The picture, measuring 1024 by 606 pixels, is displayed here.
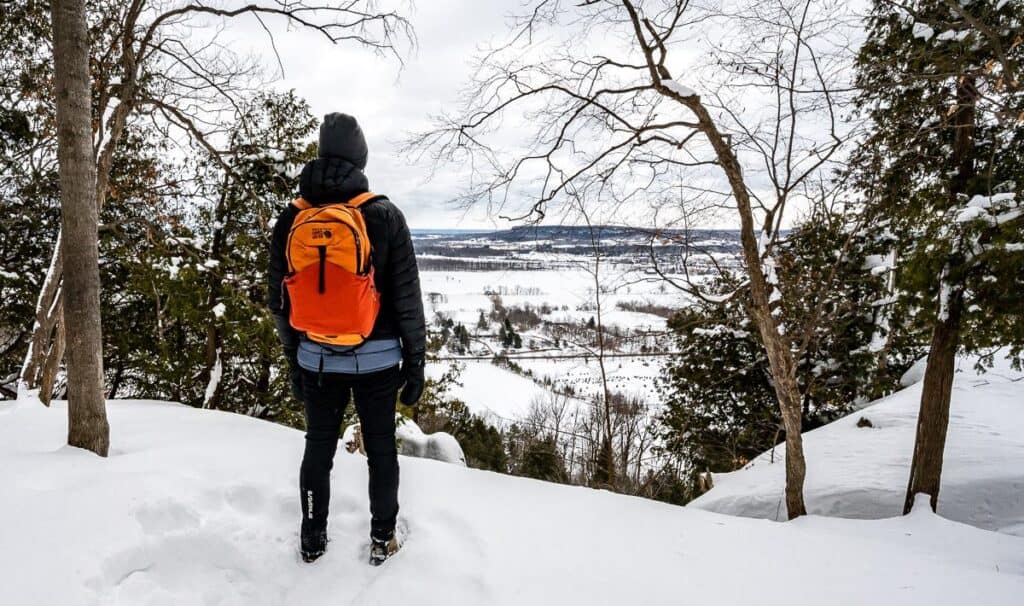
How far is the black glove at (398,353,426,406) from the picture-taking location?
205cm

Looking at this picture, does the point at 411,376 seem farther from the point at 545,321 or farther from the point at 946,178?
the point at 545,321

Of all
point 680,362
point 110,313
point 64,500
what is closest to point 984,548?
point 64,500

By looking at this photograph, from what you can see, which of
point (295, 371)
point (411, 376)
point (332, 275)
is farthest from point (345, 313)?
point (295, 371)

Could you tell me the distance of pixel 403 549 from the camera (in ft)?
7.04

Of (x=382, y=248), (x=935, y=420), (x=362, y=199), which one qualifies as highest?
(x=362, y=199)

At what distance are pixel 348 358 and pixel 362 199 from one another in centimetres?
68

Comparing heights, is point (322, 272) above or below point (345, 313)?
above

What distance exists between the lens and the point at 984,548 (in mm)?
3104

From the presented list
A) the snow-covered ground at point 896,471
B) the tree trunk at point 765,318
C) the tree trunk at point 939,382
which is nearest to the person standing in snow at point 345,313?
the tree trunk at point 765,318

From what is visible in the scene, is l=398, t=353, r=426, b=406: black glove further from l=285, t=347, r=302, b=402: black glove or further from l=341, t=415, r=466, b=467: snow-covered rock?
l=341, t=415, r=466, b=467: snow-covered rock

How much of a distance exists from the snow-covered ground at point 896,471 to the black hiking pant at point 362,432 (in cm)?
480

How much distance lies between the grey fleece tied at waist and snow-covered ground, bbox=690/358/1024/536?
5.09m

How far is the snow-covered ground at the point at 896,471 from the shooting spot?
5.27 meters

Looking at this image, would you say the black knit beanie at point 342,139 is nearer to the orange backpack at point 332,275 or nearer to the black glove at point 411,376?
the orange backpack at point 332,275
